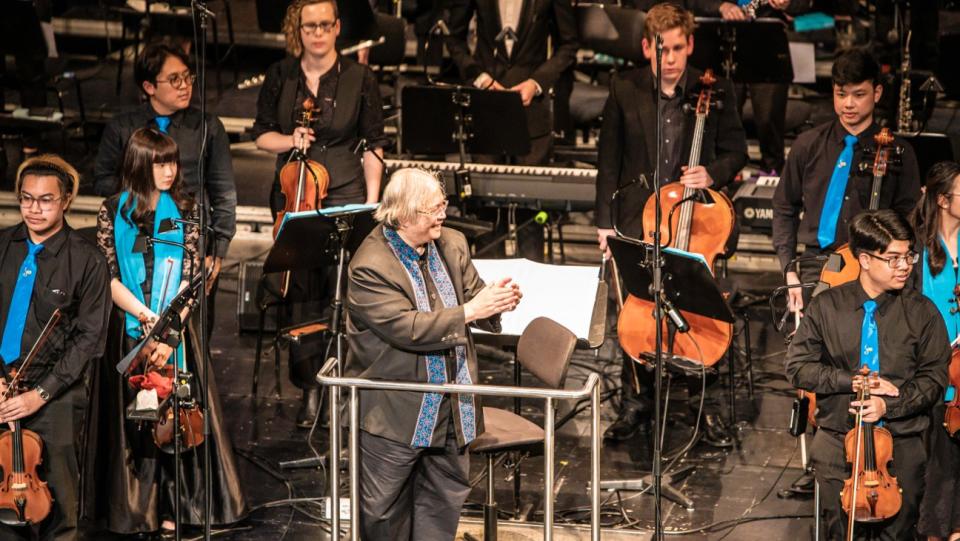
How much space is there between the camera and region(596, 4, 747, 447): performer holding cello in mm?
6223

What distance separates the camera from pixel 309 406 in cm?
671

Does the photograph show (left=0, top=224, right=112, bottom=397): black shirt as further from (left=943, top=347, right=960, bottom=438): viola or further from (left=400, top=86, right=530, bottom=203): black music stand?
(left=943, top=347, right=960, bottom=438): viola

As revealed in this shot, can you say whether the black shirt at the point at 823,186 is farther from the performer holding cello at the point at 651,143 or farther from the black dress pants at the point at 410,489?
the black dress pants at the point at 410,489

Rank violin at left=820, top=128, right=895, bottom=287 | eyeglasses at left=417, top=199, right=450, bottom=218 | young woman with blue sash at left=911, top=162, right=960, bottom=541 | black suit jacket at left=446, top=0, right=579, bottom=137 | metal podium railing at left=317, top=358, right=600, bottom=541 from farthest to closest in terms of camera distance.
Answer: black suit jacket at left=446, top=0, right=579, bottom=137, violin at left=820, top=128, right=895, bottom=287, young woman with blue sash at left=911, top=162, right=960, bottom=541, eyeglasses at left=417, top=199, right=450, bottom=218, metal podium railing at left=317, top=358, right=600, bottom=541

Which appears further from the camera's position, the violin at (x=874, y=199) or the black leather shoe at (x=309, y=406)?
the black leather shoe at (x=309, y=406)

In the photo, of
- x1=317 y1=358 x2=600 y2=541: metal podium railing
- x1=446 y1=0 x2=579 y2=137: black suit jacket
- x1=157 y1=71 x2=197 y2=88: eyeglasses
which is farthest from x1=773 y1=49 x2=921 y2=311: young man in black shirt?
x1=157 y1=71 x2=197 y2=88: eyeglasses

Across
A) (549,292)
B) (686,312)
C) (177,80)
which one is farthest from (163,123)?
(686,312)

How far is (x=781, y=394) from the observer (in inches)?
275

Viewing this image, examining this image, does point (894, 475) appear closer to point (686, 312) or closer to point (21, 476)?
point (686, 312)

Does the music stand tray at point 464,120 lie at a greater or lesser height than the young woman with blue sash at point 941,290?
greater

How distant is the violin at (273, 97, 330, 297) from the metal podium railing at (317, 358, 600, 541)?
5.67 ft

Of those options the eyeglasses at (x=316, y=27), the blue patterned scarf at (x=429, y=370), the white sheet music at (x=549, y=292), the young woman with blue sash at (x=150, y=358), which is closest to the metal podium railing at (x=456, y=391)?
the blue patterned scarf at (x=429, y=370)

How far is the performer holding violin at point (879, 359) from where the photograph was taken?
473 centimetres

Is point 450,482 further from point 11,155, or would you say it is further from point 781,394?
point 11,155
